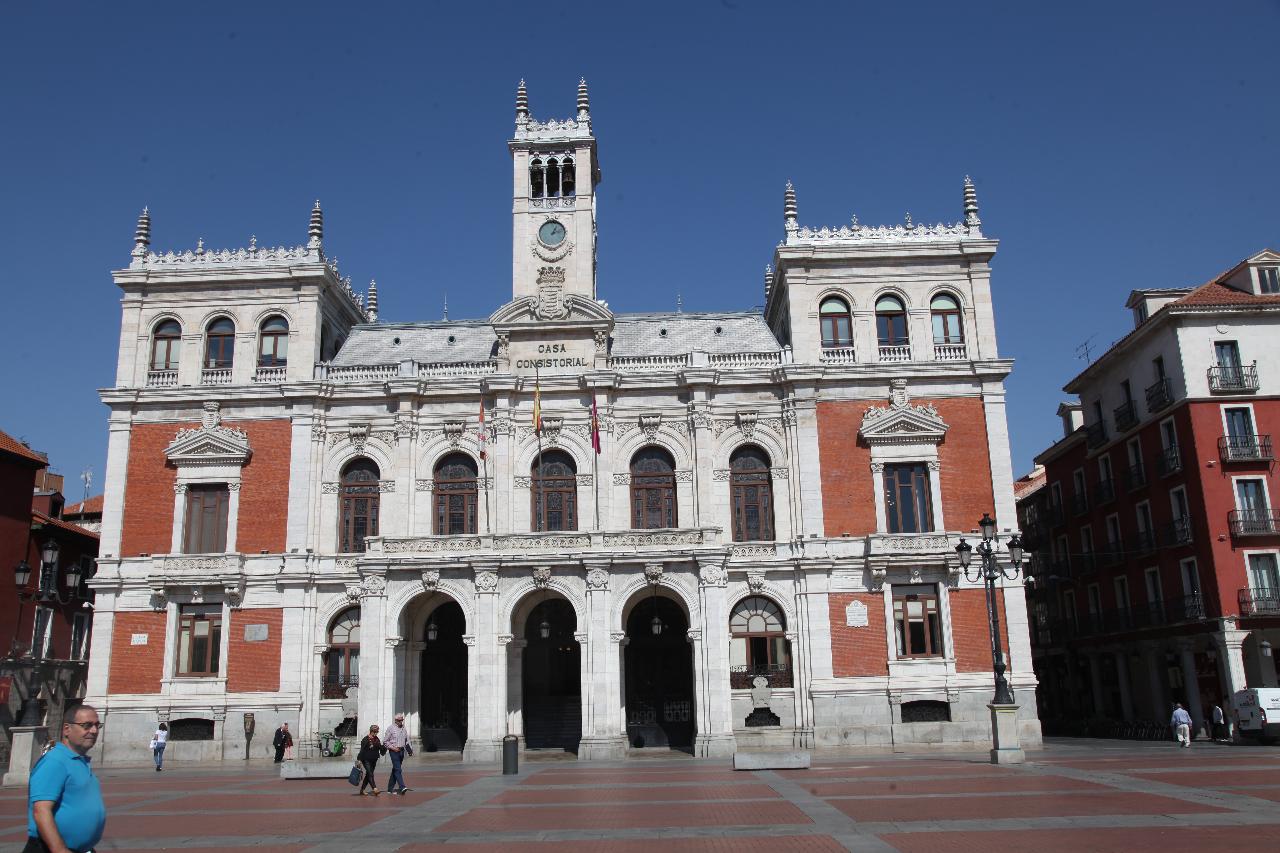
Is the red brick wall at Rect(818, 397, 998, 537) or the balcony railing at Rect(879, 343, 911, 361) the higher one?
the balcony railing at Rect(879, 343, 911, 361)

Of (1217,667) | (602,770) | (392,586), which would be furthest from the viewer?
(1217,667)

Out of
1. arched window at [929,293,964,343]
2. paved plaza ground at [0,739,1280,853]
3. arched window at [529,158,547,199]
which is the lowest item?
paved plaza ground at [0,739,1280,853]

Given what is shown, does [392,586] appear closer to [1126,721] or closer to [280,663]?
[280,663]

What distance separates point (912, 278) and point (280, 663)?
1147 inches

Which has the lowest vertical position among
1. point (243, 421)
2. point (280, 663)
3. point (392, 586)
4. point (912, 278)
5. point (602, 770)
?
point (602, 770)

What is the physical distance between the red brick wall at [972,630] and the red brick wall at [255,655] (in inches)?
1004

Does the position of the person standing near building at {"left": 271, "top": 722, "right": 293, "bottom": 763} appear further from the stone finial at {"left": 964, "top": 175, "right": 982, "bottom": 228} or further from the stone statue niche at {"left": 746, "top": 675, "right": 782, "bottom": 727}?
the stone finial at {"left": 964, "top": 175, "right": 982, "bottom": 228}

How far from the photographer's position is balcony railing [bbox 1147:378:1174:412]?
43250 millimetres

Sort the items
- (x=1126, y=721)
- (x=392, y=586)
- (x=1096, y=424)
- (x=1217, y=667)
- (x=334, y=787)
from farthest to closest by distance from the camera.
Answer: (x=1096, y=424) → (x=1126, y=721) → (x=1217, y=667) → (x=392, y=586) → (x=334, y=787)

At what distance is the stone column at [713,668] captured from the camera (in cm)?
Answer: 3612

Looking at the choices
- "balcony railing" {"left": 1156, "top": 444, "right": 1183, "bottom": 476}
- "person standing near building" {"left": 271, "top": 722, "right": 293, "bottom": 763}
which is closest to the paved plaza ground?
"person standing near building" {"left": 271, "top": 722, "right": 293, "bottom": 763}

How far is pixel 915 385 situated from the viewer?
138ft

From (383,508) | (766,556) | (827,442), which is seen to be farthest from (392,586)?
(827,442)

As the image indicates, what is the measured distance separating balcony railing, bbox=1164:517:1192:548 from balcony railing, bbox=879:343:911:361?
41.4 ft
